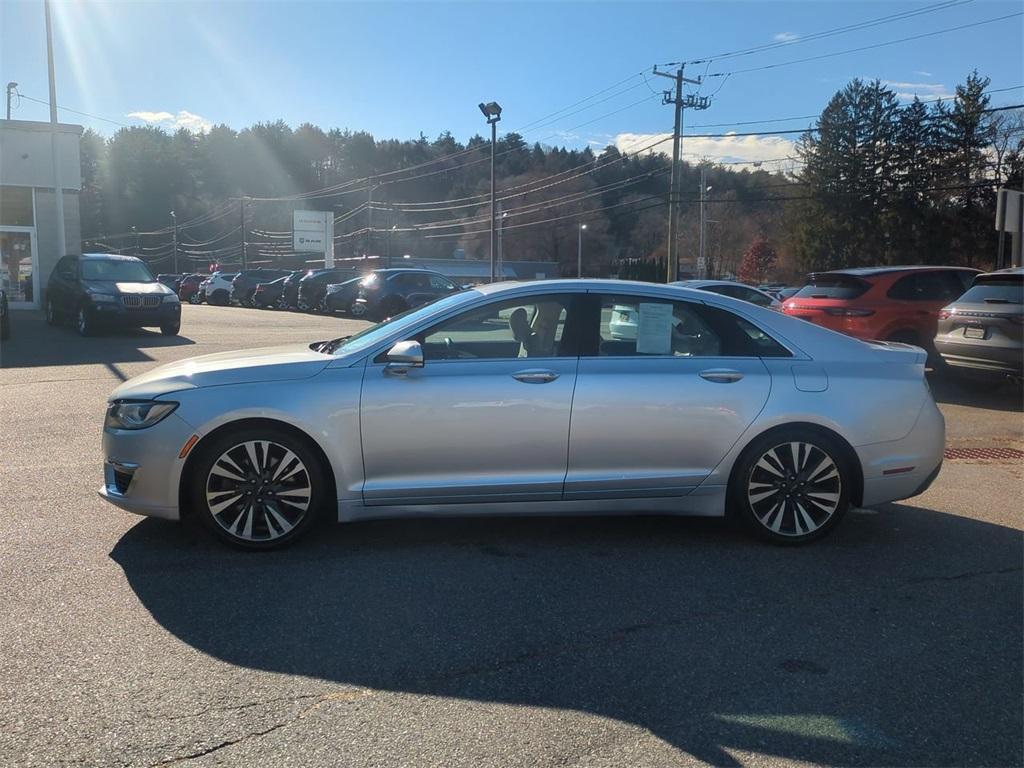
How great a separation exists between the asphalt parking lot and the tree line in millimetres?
57636

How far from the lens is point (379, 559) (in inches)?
182

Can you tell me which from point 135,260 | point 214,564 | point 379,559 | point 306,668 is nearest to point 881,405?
point 379,559

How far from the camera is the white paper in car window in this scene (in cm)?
495

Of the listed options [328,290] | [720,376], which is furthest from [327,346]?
[328,290]

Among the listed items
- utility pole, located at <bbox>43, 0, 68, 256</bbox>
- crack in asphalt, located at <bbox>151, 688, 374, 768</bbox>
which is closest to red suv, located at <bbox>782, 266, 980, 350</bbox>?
crack in asphalt, located at <bbox>151, 688, 374, 768</bbox>

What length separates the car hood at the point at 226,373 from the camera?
4.57m

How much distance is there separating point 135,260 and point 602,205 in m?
72.1

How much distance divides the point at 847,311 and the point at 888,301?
57cm

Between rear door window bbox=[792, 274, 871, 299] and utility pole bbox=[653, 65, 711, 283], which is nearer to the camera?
rear door window bbox=[792, 274, 871, 299]

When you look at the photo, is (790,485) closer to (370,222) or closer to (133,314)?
(133,314)

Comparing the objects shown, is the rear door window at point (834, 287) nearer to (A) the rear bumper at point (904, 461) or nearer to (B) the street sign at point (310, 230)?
(A) the rear bumper at point (904, 461)

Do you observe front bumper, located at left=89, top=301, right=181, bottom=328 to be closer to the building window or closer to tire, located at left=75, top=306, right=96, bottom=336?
tire, located at left=75, top=306, right=96, bottom=336

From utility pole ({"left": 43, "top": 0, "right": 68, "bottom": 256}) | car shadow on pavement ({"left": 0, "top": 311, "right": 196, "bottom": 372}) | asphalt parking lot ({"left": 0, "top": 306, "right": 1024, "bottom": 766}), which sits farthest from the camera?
utility pole ({"left": 43, "top": 0, "right": 68, "bottom": 256})

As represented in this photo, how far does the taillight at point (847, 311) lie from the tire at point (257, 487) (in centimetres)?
931
